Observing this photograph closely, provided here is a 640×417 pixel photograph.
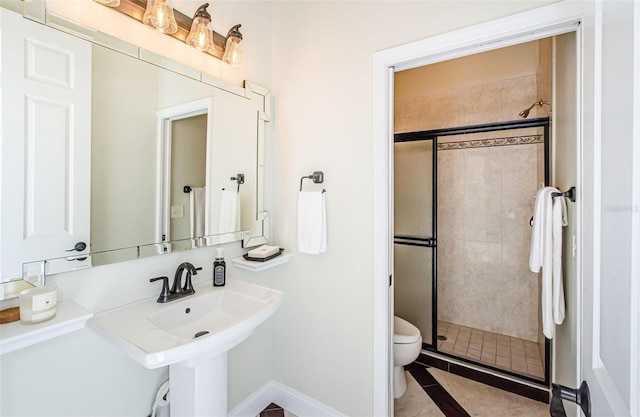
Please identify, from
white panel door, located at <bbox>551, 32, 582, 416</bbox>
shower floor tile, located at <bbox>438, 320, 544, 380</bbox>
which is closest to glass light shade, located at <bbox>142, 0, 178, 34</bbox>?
white panel door, located at <bbox>551, 32, 582, 416</bbox>

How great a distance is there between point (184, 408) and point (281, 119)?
164 cm

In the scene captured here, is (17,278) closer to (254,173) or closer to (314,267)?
(254,173)

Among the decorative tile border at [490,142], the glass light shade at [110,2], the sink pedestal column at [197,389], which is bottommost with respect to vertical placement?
the sink pedestal column at [197,389]

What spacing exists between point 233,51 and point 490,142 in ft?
7.85

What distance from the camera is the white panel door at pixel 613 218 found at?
0.42 meters

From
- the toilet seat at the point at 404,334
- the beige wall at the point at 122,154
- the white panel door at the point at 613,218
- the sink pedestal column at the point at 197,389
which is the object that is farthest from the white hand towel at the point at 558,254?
the beige wall at the point at 122,154

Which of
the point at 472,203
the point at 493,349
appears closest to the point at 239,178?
the point at 472,203

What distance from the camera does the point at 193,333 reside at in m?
1.30

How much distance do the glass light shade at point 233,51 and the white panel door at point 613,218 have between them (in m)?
1.55

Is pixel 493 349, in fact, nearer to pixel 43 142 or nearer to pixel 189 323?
pixel 189 323

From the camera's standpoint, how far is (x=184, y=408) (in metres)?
1.21

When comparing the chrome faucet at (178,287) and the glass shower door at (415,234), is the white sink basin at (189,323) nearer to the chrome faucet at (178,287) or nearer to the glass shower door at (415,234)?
the chrome faucet at (178,287)

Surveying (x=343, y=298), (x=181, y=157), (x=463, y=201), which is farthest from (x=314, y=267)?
(x=463, y=201)

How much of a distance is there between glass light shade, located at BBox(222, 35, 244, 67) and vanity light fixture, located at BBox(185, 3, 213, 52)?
0.47 feet
